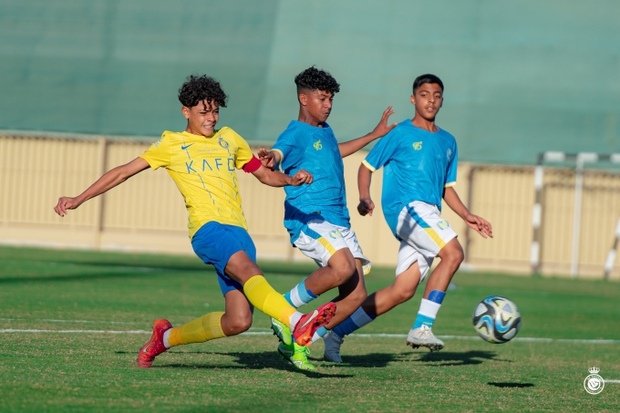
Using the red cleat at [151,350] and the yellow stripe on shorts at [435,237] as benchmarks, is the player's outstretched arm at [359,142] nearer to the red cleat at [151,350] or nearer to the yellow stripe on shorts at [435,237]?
the yellow stripe on shorts at [435,237]

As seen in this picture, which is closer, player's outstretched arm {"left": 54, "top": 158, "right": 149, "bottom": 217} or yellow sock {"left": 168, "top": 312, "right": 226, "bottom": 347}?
player's outstretched arm {"left": 54, "top": 158, "right": 149, "bottom": 217}

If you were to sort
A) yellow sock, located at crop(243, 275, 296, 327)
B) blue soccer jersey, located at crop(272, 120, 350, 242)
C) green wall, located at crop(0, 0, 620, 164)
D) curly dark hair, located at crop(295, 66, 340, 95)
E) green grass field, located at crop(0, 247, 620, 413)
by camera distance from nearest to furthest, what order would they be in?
green grass field, located at crop(0, 247, 620, 413)
yellow sock, located at crop(243, 275, 296, 327)
blue soccer jersey, located at crop(272, 120, 350, 242)
curly dark hair, located at crop(295, 66, 340, 95)
green wall, located at crop(0, 0, 620, 164)

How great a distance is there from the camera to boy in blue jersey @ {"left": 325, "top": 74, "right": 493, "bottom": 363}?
7785 millimetres

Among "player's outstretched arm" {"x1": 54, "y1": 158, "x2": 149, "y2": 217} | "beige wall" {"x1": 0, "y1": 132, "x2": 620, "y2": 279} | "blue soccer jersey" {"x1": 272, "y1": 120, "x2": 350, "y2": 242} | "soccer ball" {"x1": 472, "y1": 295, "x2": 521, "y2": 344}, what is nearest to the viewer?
"player's outstretched arm" {"x1": 54, "y1": 158, "x2": 149, "y2": 217}

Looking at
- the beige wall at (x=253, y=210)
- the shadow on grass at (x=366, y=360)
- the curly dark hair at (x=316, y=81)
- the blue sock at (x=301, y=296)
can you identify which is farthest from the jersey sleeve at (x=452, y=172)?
the beige wall at (x=253, y=210)

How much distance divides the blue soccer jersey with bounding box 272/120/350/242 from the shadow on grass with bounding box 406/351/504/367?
4.75ft

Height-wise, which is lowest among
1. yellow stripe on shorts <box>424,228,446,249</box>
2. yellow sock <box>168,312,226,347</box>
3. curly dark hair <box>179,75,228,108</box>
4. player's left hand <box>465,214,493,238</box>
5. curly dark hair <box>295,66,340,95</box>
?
yellow sock <box>168,312,226,347</box>

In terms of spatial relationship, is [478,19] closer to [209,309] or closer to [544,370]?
[209,309]

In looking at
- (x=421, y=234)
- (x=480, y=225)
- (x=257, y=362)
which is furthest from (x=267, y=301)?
(x=480, y=225)

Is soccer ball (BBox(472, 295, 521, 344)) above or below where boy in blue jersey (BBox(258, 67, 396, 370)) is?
below

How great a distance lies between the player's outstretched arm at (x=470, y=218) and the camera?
7.83 m

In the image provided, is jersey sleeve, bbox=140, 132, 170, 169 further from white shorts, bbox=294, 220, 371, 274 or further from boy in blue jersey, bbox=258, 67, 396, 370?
white shorts, bbox=294, 220, 371, 274

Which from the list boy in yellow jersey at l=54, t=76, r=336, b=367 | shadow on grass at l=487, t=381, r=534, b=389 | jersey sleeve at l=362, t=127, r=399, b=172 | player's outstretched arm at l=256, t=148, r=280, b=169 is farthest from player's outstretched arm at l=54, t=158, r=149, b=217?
shadow on grass at l=487, t=381, r=534, b=389

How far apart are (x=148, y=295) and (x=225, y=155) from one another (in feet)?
20.5
